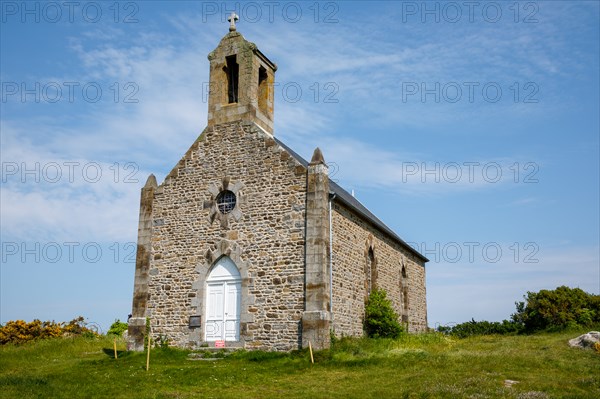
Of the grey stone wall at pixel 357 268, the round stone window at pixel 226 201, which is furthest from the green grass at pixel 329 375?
the round stone window at pixel 226 201

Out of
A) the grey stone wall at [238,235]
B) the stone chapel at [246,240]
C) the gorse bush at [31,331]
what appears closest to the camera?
the stone chapel at [246,240]

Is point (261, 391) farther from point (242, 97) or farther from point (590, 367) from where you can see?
point (242, 97)

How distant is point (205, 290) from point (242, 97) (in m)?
7.04

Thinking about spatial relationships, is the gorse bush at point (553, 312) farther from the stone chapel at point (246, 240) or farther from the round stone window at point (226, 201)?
the round stone window at point (226, 201)

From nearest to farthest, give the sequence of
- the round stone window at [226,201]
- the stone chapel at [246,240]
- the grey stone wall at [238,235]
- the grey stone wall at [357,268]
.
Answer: the stone chapel at [246,240] → the grey stone wall at [238,235] → the grey stone wall at [357,268] → the round stone window at [226,201]

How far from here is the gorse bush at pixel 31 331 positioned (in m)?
25.9

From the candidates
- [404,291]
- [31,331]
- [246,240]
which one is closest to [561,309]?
[404,291]

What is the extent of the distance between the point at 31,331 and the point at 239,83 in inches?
589

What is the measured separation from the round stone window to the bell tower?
2.77m

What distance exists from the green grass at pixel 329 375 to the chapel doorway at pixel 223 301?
1.16m

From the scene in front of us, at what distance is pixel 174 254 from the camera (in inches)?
808

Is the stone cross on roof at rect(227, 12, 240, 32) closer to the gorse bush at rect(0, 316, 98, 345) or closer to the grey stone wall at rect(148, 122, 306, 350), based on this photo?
the grey stone wall at rect(148, 122, 306, 350)

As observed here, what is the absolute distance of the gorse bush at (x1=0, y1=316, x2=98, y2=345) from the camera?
2591cm

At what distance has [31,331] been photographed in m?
26.2
